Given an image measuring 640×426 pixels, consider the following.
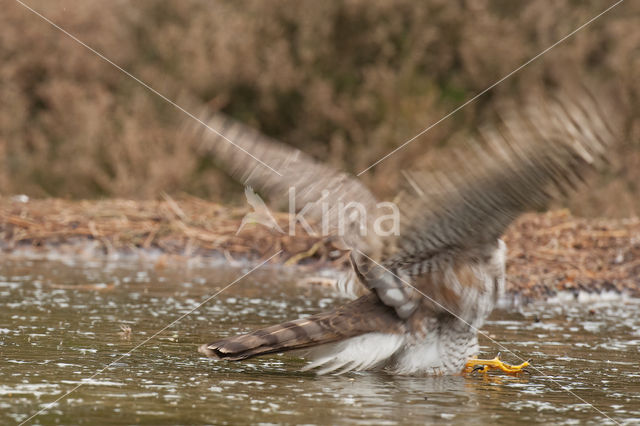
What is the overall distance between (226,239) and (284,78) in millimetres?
7088

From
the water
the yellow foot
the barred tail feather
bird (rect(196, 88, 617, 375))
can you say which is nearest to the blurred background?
the water

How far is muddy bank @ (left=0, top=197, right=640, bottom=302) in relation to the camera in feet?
28.0

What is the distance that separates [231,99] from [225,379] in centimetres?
1276

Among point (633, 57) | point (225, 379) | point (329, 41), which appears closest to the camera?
point (225, 379)

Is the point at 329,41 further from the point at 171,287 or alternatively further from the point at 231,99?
the point at 171,287

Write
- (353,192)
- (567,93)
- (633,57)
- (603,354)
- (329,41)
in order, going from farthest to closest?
(329,41), (633,57), (603,354), (353,192), (567,93)

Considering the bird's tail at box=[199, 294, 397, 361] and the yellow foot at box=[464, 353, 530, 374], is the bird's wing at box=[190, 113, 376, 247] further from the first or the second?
the yellow foot at box=[464, 353, 530, 374]

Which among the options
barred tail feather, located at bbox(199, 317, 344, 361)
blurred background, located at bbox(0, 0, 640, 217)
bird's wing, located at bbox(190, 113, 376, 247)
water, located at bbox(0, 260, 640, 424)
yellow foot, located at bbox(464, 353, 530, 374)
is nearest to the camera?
water, located at bbox(0, 260, 640, 424)

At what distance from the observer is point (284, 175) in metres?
4.71

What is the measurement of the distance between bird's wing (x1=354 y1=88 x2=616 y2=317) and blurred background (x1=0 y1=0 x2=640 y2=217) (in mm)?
10054

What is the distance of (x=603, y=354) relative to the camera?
5207mm

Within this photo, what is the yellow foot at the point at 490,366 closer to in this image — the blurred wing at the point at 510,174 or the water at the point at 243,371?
the water at the point at 243,371

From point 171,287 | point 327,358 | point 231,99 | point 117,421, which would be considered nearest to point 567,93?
point 327,358

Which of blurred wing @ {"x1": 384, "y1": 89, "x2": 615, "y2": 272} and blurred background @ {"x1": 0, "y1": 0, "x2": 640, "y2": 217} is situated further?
blurred background @ {"x1": 0, "y1": 0, "x2": 640, "y2": 217}
